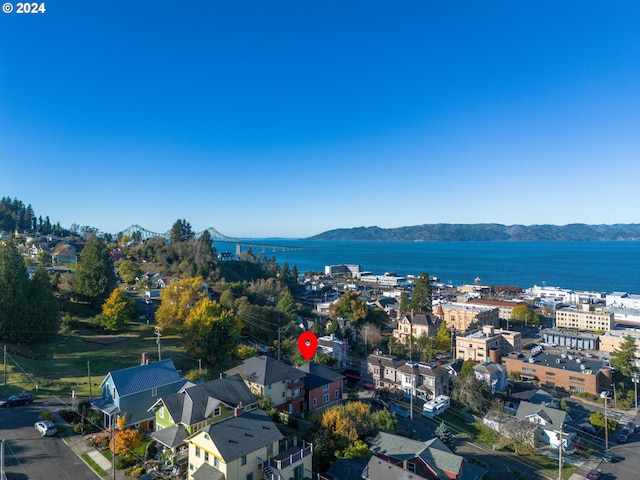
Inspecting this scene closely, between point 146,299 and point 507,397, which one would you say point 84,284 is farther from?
point 507,397

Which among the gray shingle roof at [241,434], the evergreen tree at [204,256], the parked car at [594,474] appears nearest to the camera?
the gray shingle roof at [241,434]

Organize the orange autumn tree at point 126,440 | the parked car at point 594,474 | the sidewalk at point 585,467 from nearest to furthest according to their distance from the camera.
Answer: the orange autumn tree at point 126,440 < the parked car at point 594,474 < the sidewalk at point 585,467

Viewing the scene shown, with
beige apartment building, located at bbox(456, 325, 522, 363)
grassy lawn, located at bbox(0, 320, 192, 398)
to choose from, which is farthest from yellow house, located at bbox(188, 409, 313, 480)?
beige apartment building, located at bbox(456, 325, 522, 363)

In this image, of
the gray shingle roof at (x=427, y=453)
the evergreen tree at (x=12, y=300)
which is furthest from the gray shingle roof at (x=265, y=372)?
the evergreen tree at (x=12, y=300)

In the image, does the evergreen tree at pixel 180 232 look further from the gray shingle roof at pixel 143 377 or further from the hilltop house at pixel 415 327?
the gray shingle roof at pixel 143 377

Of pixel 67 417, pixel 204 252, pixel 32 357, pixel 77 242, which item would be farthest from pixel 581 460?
pixel 77 242

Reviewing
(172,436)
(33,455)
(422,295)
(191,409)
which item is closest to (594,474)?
(191,409)

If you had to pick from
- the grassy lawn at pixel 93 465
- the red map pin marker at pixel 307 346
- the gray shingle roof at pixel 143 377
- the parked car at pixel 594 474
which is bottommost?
the parked car at pixel 594 474

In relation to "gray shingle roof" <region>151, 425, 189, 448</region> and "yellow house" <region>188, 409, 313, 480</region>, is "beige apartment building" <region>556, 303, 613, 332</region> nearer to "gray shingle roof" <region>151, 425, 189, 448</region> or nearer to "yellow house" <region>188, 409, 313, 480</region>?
"yellow house" <region>188, 409, 313, 480</region>
